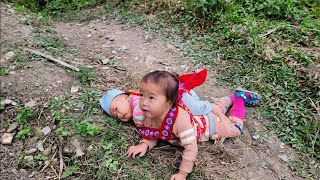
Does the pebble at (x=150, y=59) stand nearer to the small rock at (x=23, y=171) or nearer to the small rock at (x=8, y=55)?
the small rock at (x=8, y=55)

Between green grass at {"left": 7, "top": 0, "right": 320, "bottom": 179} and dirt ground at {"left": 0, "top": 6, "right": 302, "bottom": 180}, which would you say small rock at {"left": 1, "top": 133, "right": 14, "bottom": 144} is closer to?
dirt ground at {"left": 0, "top": 6, "right": 302, "bottom": 180}

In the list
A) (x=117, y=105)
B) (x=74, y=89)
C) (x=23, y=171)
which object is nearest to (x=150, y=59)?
(x=74, y=89)

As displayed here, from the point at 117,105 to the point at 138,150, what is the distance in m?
0.41

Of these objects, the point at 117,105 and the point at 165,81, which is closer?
the point at 165,81

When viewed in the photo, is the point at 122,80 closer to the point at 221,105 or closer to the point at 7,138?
the point at 221,105

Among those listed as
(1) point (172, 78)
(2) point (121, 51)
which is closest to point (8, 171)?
(1) point (172, 78)

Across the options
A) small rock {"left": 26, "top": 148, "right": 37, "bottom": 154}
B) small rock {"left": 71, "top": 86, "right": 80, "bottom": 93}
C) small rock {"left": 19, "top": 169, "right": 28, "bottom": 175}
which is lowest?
small rock {"left": 19, "top": 169, "right": 28, "bottom": 175}

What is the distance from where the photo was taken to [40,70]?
11.0ft

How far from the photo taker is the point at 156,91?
2391 millimetres

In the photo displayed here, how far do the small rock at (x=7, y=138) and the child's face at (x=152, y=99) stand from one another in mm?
1132

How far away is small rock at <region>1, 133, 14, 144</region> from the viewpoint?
2.75 m

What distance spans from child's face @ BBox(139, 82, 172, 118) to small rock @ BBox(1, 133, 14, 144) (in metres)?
1.13

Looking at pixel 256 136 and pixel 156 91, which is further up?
pixel 156 91

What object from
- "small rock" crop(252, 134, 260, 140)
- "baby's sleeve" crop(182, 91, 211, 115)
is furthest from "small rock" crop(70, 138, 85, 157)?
"small rock" crop(252, 134, 260, 140)
